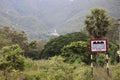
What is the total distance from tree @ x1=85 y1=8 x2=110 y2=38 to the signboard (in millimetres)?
12879

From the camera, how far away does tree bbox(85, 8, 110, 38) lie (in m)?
26.5

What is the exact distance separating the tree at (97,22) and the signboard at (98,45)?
507 inches

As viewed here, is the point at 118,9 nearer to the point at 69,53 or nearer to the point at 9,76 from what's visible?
the point at 69,53

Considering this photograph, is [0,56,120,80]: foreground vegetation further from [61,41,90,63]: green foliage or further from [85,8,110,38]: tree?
[61,41,90,63]: green foliage

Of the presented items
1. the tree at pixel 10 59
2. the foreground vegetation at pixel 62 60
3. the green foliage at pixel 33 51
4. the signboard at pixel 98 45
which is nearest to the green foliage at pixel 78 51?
the foreground vegetation at pixel 62 60

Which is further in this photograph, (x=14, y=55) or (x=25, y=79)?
(x=14, y=55)

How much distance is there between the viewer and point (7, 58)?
18609 mm

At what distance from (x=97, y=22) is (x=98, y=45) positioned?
43.6ft

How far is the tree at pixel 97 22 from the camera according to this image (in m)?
26.5

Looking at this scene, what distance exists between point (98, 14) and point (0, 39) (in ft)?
84.4

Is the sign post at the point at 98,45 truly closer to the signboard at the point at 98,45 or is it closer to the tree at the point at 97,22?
the signboard at the point at 98,45

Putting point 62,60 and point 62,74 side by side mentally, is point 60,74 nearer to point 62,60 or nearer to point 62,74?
point 62,74

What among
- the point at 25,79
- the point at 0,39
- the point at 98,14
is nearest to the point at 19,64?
the point at 25,79

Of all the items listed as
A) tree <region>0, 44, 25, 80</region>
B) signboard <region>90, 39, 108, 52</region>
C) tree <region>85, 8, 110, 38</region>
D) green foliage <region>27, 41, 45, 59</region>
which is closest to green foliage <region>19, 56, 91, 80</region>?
signboard <region>90, 39, 108, 52</region>
